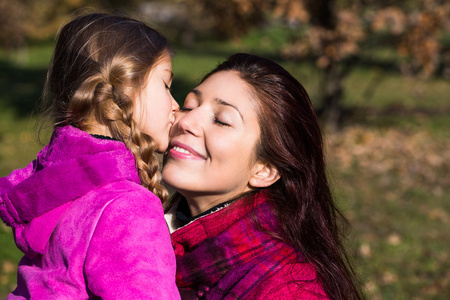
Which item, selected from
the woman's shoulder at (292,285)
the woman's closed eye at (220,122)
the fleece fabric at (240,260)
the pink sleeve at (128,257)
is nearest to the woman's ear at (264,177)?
the fleece fabric at (240,260)

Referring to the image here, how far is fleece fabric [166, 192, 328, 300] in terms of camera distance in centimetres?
209

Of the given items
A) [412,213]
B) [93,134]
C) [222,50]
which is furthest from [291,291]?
[222,50]

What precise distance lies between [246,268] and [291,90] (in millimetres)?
815

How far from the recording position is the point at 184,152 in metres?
2.32

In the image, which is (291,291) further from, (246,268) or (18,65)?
(18,65)

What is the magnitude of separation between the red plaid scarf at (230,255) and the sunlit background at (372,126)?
95cm

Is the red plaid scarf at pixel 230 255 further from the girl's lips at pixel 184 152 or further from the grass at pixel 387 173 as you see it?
the grass at pixel 387 173

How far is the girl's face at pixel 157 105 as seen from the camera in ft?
6.84

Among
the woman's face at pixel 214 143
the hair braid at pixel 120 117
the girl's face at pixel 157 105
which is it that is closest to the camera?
the hair braid at pixel 120 117

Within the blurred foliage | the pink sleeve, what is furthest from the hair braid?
the blurred foliage

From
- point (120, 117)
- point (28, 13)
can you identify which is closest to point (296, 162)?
point (120, 117)

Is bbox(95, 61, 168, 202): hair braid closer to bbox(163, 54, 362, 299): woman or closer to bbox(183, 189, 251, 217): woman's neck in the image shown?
bbox(163, 54, 362, 299): woman

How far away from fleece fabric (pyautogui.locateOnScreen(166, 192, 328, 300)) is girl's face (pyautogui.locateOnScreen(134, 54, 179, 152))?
424 mm

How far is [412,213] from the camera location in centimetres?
658
